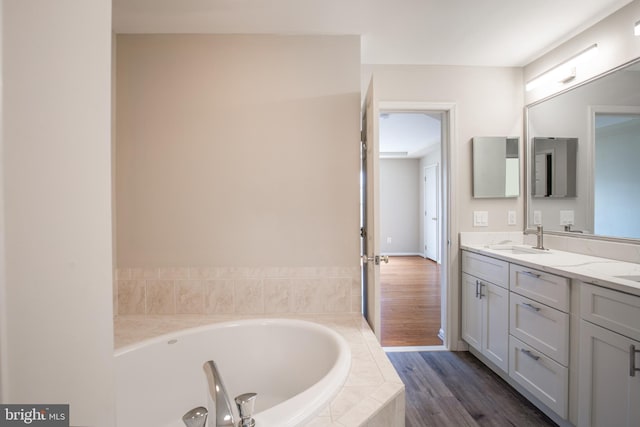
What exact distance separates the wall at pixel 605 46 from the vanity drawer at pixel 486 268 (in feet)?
4.41

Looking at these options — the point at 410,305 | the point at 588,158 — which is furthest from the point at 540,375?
the point at 410,305

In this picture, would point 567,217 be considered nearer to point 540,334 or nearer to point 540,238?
point 540,238

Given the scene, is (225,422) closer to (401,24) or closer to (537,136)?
(401,24)

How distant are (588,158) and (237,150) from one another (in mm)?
2315

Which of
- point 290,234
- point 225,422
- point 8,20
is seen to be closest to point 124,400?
point 225,422

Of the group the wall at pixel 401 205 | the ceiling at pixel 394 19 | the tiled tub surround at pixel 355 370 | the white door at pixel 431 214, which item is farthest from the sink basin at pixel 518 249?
the wall at pixel 401 205

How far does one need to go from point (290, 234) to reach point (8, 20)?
1.59 metres

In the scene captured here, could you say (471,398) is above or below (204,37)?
below

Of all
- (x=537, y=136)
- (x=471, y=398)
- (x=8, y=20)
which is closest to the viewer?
(x=8, y=20)

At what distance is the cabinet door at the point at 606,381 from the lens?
119cm

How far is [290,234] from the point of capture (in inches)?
73.7

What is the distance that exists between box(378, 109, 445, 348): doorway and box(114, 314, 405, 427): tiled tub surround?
3.61ft

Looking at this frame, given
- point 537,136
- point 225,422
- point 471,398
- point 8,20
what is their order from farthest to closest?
point 537,136 → point 471,398 → point 225,422 → point 8,20

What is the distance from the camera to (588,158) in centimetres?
188
